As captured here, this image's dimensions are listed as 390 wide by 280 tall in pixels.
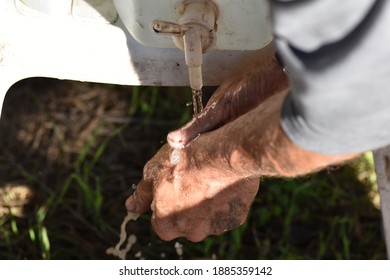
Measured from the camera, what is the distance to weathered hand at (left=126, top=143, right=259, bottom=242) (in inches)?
48.6

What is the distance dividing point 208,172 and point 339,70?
0.44 meters

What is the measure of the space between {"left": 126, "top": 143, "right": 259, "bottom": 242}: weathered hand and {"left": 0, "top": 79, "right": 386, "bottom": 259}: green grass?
14.6 inches

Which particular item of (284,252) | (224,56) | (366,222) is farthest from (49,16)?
(366,222)

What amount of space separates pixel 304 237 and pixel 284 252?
6 centimetres

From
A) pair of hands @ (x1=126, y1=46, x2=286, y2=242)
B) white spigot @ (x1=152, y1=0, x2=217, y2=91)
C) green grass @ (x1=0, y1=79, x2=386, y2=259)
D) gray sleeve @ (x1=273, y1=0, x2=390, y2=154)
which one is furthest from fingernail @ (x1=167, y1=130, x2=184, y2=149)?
green grass @ (x1=0, y1=79, x2=386, y2=259)

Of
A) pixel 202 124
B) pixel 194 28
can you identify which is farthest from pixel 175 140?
pixel 194 28

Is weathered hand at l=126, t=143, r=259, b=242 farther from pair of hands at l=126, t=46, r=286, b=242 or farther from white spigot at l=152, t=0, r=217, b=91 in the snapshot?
white spigot at l=152, t=0, r=217, b=91

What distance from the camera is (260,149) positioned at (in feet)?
3.36

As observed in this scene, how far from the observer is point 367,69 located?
80 centimetres

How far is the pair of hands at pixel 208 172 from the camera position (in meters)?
1.22

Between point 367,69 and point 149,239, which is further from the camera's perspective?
point 149,239

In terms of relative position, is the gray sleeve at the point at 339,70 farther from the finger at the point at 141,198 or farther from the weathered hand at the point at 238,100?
the finger at the point at 141,198

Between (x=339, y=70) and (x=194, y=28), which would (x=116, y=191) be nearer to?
(x=194, y=28)
